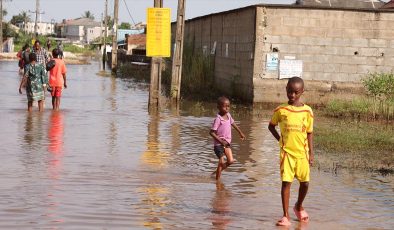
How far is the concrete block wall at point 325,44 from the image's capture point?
21.7 meters

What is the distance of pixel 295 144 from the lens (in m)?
7.80

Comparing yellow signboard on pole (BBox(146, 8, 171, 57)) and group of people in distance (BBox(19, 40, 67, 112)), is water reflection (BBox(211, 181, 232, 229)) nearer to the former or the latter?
group of people in distance (BBox(19, 40, 67, 112))

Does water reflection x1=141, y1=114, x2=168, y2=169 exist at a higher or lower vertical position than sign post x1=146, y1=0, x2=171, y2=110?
lower

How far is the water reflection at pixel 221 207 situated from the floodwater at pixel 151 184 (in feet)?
0.03

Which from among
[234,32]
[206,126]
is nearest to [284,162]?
[206,126]

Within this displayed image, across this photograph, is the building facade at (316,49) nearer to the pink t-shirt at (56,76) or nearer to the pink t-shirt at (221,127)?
the pink t-shirt at (56,76)

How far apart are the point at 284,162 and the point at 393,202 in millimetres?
2011

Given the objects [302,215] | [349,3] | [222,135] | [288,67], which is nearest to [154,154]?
[222,135]

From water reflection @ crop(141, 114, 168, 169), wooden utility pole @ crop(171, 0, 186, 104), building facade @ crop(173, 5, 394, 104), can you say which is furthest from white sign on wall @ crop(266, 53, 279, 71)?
water reflection @ crop(141, 114, 168, 169)

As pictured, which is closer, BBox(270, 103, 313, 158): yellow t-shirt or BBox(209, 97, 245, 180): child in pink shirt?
BBox(270, 103, 313, 158): yellow t-shirt

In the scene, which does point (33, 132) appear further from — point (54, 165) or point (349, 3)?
point (349, 3)

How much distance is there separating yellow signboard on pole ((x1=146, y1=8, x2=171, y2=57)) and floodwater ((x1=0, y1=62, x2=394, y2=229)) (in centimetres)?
399

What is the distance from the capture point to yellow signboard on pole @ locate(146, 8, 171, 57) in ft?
65.7

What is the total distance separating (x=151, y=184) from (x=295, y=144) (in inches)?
97.2
